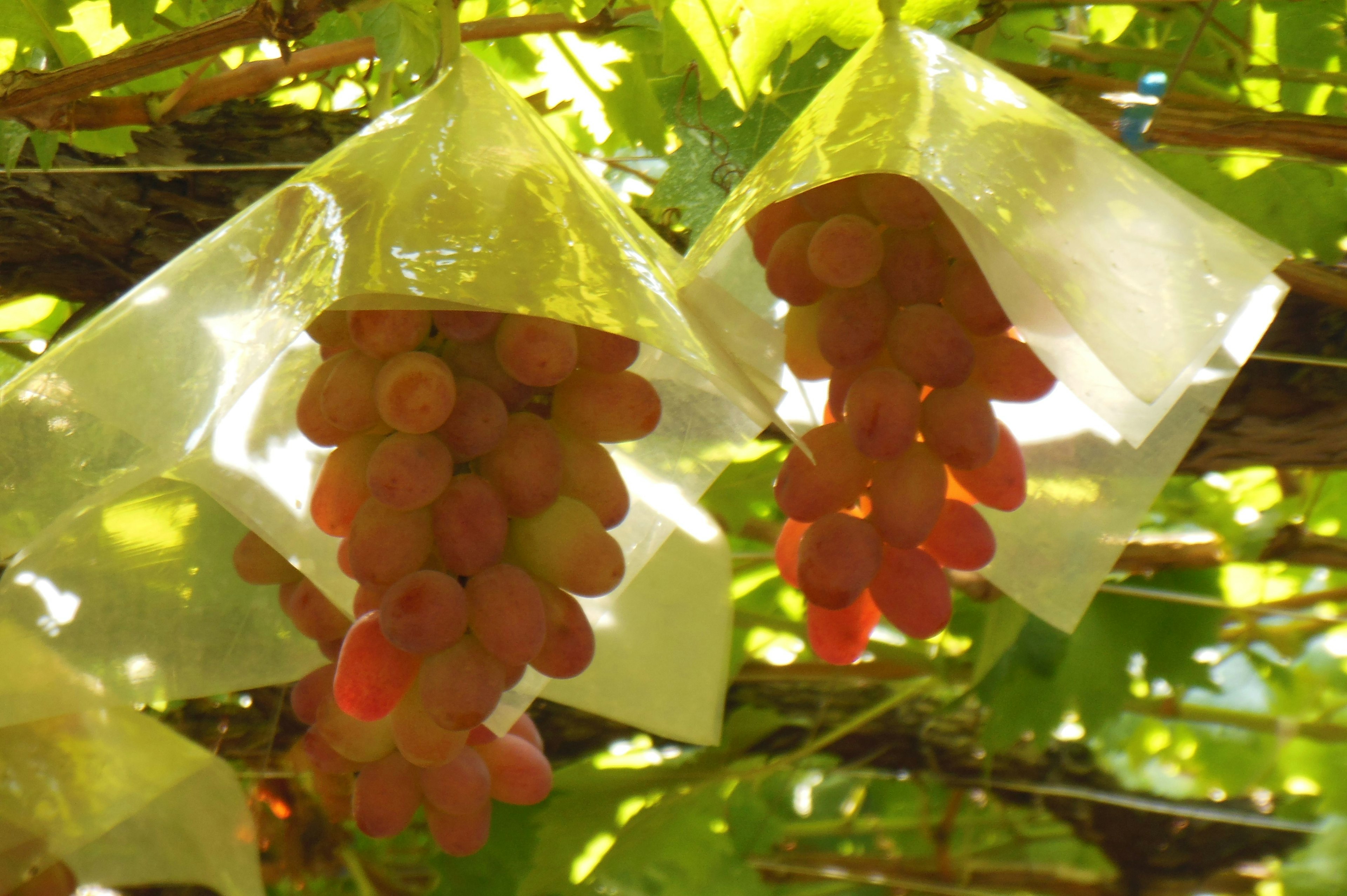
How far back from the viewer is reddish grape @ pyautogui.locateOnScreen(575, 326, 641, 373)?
508 millimetres

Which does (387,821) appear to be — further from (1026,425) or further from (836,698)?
(836,698)

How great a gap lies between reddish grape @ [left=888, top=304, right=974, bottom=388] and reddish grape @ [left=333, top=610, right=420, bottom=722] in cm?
26

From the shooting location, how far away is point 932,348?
0.50m

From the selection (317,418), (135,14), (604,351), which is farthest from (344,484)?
(135,14)

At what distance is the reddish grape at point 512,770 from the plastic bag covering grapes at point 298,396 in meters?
0.08

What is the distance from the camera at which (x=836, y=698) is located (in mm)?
1239

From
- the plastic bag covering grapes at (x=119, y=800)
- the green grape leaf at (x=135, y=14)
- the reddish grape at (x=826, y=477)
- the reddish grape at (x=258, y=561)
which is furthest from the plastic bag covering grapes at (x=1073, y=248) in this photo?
the plastic bag covering grapes at (x=119, y=800)

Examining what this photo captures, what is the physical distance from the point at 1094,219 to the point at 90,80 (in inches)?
22.0

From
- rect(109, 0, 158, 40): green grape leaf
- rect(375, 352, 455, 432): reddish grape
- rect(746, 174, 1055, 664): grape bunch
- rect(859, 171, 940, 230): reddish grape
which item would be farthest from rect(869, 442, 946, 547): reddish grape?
rect(109, 0, 158, 40): green grape leaf

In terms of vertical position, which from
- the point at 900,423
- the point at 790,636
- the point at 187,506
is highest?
the point at 900,423

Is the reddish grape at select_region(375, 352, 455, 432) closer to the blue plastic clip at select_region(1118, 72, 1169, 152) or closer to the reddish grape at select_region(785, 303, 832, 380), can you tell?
the reddish grape at select_region(785, 303, 832, 380)

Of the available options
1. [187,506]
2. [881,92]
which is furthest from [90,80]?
[881,92]

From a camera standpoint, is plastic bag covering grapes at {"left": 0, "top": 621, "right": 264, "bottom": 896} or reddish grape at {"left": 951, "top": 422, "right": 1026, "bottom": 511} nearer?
reddish grape at {"left": 951, "top": 422, "right": 1026, "bottom": 511}

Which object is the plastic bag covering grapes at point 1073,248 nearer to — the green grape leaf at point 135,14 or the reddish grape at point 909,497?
the reddish grape at point 909,497
